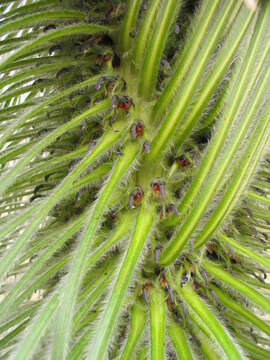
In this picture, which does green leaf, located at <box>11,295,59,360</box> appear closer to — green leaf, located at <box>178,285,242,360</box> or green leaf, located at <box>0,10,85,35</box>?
green leaf, located at <box>178,285,242,360</box>

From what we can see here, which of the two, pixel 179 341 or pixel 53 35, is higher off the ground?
pixel 53 35

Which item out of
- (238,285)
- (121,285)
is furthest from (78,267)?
(238,285)

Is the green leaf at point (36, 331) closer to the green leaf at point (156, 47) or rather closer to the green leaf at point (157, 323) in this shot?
the green leaf at point (157, 323)

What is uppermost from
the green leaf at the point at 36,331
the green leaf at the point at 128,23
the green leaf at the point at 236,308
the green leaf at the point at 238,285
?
the green leaf at the point at 128,23

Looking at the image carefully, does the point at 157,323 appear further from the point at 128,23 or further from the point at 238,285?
the point at 128,23

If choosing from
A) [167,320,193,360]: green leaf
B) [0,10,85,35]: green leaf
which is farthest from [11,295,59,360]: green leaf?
[0,10,85,35]: green leaf

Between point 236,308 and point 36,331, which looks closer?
point 36,331

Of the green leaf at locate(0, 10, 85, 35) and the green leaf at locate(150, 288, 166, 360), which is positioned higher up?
the green leaf at locate(0, 10, 85, 35)

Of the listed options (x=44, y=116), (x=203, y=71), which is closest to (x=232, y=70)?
(x=203, y=71)

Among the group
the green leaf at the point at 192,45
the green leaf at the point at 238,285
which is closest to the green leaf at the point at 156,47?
the green leaf at the point at 192,45

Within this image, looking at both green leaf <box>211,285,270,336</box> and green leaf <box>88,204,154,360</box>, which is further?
green leaf <box>211,285,270,336</box>

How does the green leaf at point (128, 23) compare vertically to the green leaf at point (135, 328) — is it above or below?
above
